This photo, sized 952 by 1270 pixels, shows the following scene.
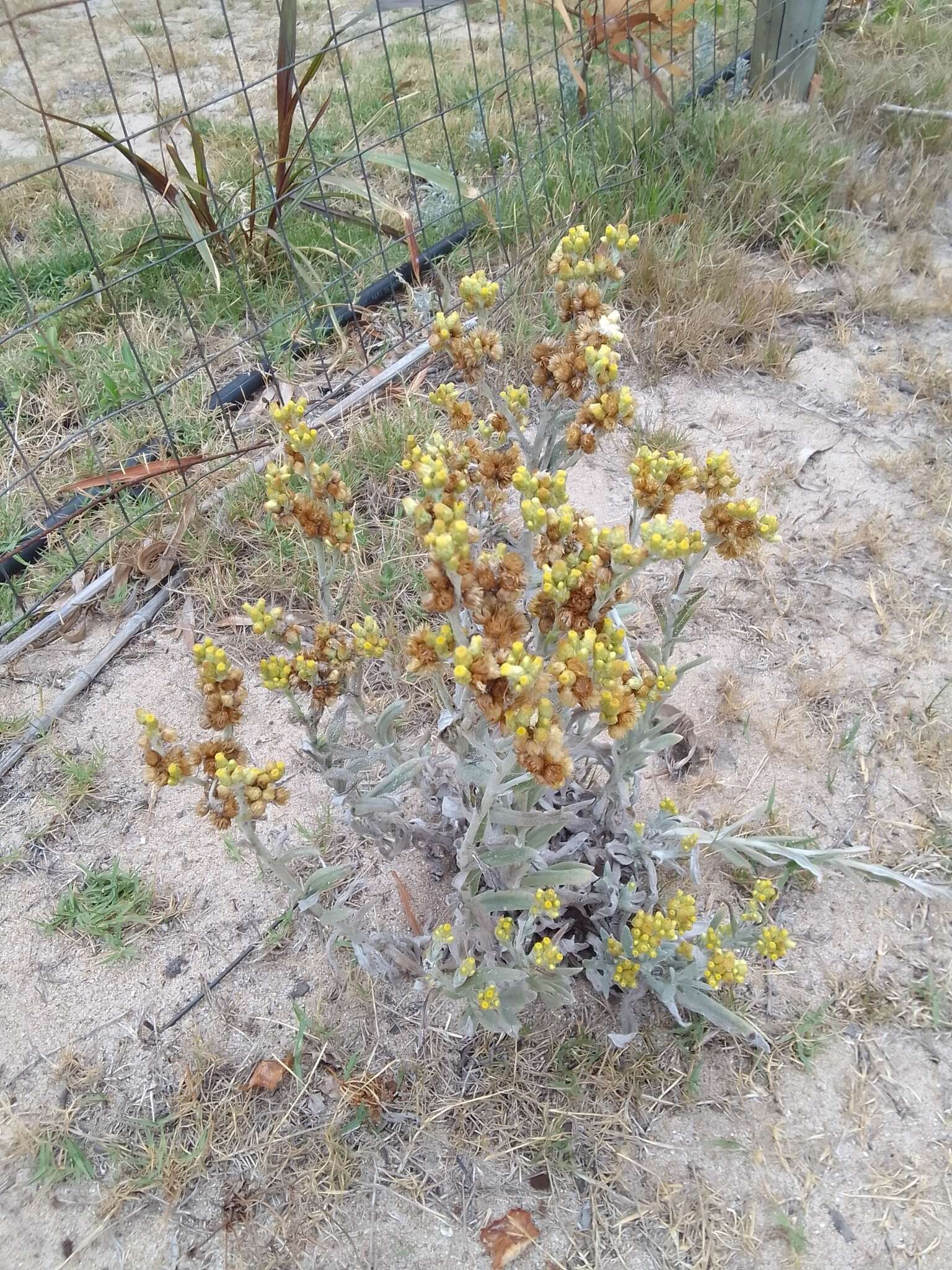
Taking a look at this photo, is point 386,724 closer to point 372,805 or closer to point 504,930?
point 372,805

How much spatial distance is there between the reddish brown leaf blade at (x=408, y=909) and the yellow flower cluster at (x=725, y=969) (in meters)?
0.52

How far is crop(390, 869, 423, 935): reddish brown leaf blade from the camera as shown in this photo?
64.6 inches

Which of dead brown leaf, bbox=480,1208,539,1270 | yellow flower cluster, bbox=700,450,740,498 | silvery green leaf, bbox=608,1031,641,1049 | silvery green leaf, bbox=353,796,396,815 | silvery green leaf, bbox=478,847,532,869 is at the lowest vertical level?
dead brown leaf, bbox=480,1208,539,1270

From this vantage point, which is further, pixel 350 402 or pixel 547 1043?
pixel 350 402

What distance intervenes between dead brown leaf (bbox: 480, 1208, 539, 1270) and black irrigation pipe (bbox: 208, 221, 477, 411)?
7.04ft

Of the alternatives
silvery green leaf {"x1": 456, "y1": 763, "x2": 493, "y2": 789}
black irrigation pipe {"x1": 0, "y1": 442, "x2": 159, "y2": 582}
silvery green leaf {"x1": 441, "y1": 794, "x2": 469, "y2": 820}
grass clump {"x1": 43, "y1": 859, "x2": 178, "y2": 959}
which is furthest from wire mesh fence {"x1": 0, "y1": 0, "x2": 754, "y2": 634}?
silvery green leaf {"x1": 456, "y1": 763, "x2": 493, "y2": 789}

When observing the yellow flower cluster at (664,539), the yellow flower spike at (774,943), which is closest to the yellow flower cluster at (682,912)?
the yellow flower spike at (774,943)

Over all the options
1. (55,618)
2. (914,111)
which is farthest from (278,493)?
(914,111)

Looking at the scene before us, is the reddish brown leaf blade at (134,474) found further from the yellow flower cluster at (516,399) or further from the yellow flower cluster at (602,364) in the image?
the yellow flower cluster at (602,364)

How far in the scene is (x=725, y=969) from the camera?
4.45 feet

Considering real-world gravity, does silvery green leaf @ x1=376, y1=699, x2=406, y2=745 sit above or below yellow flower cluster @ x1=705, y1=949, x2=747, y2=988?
above

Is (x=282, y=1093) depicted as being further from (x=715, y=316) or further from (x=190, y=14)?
(x=190, y=14)

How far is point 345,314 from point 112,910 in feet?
6.62

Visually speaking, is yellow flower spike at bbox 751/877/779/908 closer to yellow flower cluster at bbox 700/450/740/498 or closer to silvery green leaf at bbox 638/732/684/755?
silvery green leaf at bbox 638/732/684/755
